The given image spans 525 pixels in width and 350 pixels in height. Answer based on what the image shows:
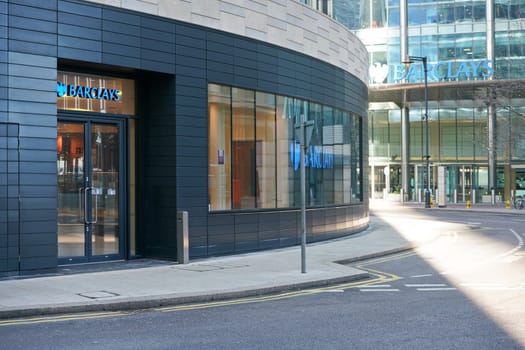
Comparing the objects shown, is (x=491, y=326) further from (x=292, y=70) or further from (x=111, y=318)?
(x=292, y=70)

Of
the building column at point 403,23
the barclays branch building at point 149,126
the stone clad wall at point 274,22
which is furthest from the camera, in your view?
the building column at point 403,23

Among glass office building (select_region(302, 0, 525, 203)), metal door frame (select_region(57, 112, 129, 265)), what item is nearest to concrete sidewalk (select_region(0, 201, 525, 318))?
metal door frame (select_region(57, 112, 129, 265))

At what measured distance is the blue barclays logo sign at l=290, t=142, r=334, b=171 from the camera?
20.2 meters

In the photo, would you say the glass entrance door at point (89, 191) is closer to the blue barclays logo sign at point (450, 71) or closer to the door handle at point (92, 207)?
the door handle at point (92, 207)

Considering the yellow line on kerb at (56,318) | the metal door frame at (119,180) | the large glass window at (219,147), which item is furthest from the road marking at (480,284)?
the metal door frame at (119,180)

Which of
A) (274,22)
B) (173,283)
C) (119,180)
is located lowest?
(173,283)

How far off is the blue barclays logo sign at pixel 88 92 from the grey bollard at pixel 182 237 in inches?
124

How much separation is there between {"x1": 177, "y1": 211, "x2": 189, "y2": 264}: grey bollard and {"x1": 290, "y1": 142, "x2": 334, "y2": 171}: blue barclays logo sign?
19.4 ft

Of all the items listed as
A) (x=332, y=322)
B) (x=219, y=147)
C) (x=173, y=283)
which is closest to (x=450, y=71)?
(x=219, y=147)

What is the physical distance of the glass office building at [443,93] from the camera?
174 feet

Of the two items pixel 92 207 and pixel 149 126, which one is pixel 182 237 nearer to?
pixel 92 207

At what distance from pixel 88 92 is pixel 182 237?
383 centimetres

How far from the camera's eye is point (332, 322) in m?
8.80

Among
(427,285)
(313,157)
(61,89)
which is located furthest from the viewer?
(313,157)
